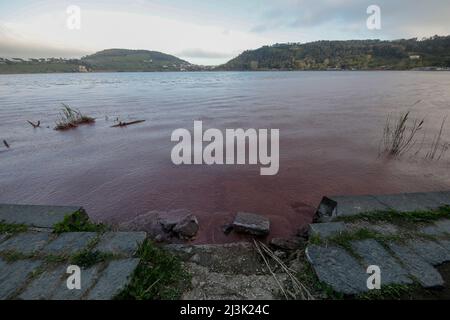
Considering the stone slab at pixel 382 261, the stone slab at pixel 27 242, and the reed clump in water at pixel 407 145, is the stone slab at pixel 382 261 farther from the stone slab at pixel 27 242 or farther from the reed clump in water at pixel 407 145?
the reed clump in water at pixel 407 145

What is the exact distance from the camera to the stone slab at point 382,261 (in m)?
2.38

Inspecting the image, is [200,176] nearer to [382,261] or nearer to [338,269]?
[338,269]

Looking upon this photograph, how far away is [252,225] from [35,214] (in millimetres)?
3427

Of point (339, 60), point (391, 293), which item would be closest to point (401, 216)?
point (391, 293)

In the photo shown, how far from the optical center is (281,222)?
4.56 meters

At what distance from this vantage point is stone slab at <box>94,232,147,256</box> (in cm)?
280

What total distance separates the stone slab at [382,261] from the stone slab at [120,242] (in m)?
2.65

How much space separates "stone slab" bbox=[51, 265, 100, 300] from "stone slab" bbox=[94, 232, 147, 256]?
295 millimetres

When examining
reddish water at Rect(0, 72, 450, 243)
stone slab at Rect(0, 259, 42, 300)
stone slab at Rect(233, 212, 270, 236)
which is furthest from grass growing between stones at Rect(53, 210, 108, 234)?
stone slab at Rect(233, 212, 270, 236)

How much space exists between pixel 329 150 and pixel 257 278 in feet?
21.4

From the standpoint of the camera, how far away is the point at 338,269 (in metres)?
2.52

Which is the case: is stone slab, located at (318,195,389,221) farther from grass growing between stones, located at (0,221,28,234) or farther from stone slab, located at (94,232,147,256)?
grass growing between stones, located at (0,221,28,234)
